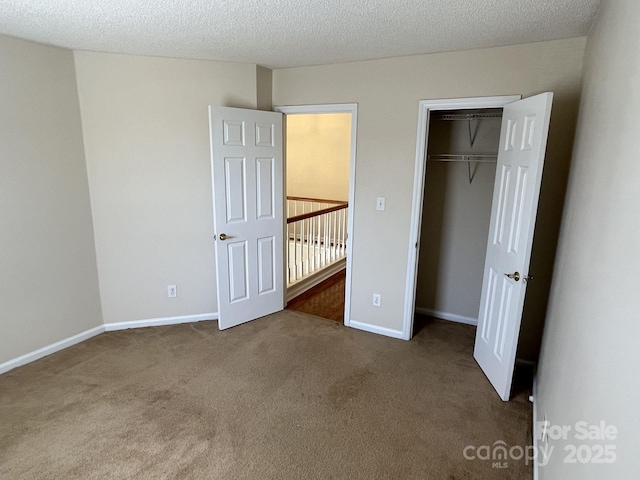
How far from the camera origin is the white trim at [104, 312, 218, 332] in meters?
3.37

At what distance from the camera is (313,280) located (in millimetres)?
4758

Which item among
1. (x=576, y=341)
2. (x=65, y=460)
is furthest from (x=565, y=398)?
(x=65, y=460)

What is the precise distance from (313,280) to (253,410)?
252 cm

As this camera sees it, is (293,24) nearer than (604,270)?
No

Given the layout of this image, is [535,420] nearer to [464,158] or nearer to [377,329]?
[377,329]

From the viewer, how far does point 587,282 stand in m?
1.39

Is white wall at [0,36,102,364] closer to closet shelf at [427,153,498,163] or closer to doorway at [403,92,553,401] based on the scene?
doorway at [403,92,553,401]

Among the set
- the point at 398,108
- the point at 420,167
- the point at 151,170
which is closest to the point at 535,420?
the point at 420,167

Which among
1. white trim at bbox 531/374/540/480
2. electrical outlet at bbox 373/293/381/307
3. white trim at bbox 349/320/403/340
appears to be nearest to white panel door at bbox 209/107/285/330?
white trim at bbox 349/320/403/340

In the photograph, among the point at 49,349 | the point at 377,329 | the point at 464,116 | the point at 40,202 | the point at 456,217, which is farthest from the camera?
the point at 456,217

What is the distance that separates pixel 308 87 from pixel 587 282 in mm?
2707

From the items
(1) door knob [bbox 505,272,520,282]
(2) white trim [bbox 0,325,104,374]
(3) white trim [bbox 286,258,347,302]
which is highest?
(1) door knob [bbox 505,272,520,282]

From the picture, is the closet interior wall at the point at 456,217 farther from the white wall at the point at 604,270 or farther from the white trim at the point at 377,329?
the white wall at the point at 604,270

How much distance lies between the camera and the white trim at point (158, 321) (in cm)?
337
